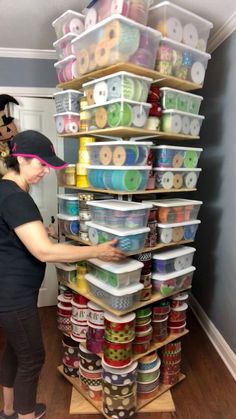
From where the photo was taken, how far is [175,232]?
67.0 inches

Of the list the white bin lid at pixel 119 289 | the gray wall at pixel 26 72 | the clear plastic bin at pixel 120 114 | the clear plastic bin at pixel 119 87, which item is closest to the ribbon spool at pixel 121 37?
the clear plastic bin at pixel 119 87

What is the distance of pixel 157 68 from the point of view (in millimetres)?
1513

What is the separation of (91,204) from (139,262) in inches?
15.2

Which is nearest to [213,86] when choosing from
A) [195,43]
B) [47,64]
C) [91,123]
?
[195,43]

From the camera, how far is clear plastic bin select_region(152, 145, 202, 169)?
5.25 ft

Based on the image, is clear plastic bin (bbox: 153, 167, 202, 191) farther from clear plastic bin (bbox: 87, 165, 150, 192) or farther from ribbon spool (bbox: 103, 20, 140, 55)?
ribbon spool (bbox: 103, 20, 140, 55)

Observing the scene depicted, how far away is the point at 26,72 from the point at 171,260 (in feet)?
6.38

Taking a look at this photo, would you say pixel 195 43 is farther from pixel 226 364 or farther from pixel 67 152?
pixel 226 364

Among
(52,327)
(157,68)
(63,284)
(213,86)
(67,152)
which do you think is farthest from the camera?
(67,152)

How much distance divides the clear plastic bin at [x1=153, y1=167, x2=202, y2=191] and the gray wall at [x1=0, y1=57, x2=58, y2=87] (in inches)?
58.6

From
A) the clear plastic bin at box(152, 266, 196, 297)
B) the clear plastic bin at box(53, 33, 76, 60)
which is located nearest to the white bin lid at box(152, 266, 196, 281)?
the clear plastic bin at box(152, 266, 196, 297)

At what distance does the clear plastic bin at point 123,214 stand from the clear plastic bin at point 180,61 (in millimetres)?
674

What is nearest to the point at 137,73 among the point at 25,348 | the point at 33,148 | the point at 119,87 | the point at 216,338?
the point at 119,87

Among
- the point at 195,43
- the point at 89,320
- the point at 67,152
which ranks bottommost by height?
the point at 89,320
